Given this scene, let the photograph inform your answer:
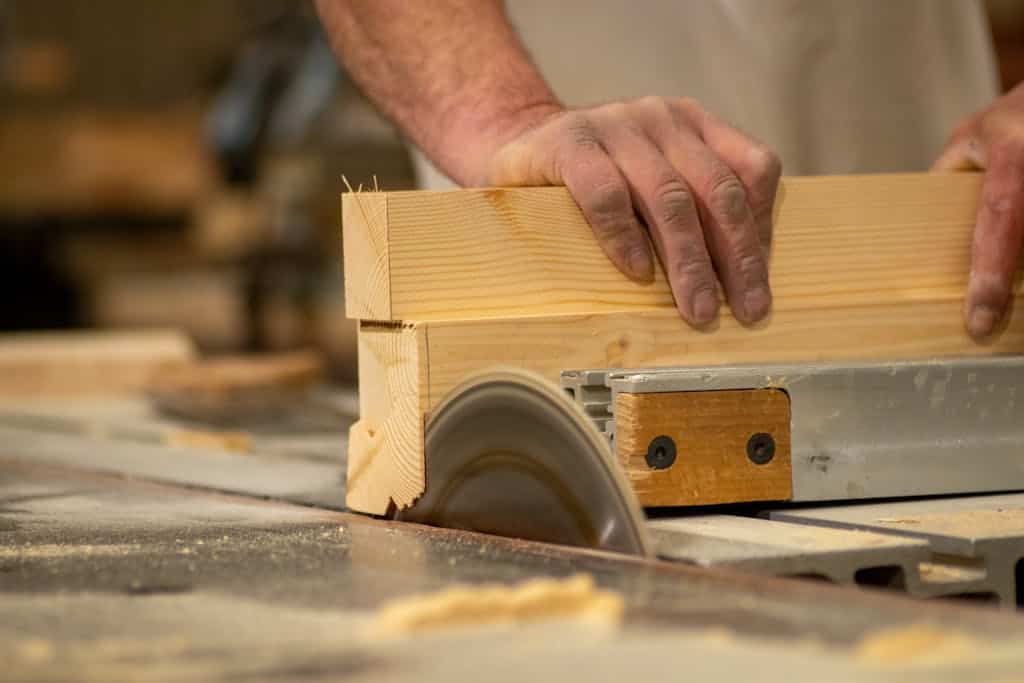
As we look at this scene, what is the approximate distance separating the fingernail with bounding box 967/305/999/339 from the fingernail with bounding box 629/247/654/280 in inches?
16.4

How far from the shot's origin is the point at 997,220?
199 cm

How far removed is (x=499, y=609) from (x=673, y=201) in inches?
29.0

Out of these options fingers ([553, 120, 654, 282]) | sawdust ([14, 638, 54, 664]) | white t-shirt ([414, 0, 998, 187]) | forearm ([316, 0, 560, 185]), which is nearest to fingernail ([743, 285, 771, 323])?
fingers ([553, 120, 654, 282])

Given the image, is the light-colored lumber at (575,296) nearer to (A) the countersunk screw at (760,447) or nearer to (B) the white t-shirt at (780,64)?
(A) the countersunk screw at (760,447)

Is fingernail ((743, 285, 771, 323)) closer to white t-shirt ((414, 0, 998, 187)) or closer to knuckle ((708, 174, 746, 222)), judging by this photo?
knuckle ((708, 174, 746, 222))

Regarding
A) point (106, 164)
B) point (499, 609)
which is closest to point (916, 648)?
point (499, 609)

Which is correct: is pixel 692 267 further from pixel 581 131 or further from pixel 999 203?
pixel 999 203

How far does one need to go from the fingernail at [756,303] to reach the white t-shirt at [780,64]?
114cm

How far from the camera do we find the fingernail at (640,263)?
1.84m

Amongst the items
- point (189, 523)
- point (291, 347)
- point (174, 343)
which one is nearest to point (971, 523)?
point (189, 523)

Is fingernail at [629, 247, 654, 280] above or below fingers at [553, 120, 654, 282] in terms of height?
below

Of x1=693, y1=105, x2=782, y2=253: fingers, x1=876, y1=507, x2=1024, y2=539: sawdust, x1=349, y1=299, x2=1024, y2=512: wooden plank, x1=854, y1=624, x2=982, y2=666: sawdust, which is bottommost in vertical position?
x1=854, y1=624, x2=982, y2=666: sawdust

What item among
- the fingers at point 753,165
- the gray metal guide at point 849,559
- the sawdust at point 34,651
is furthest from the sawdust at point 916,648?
the fingers at point 753,165

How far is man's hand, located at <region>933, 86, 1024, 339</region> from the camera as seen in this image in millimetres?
1962
